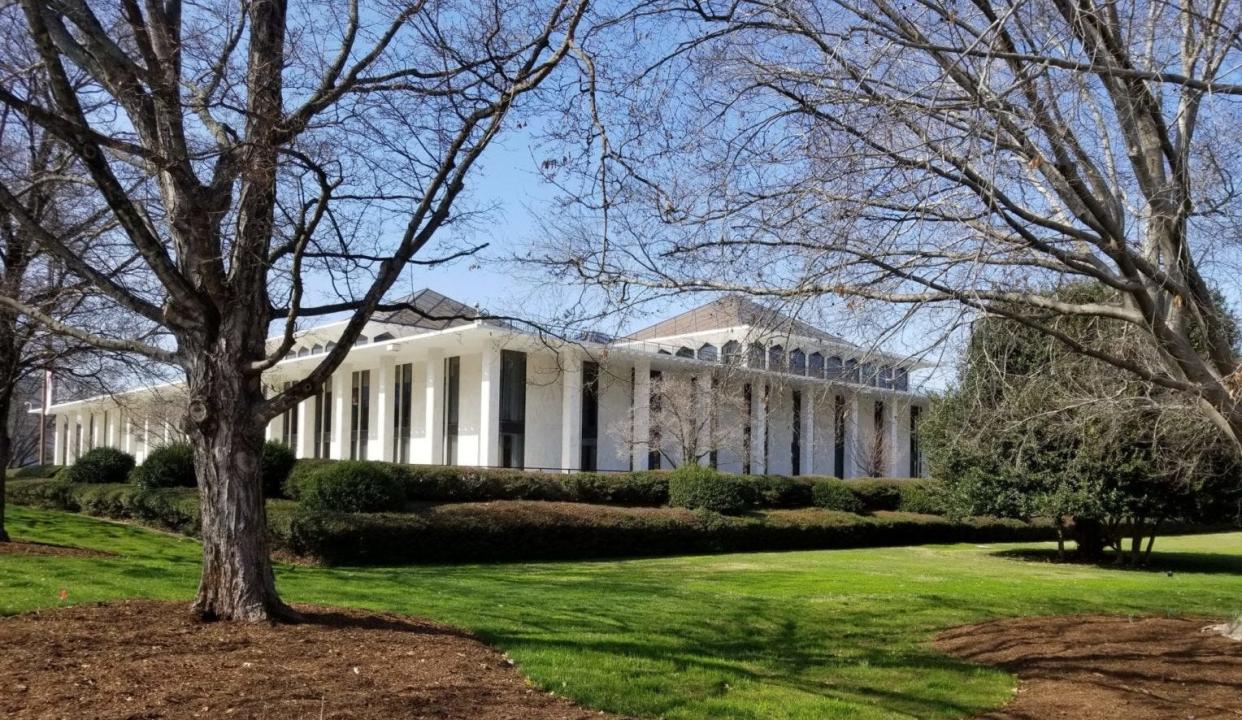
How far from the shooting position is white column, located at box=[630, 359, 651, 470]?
35.3 metres

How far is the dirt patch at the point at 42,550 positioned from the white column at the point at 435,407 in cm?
2373

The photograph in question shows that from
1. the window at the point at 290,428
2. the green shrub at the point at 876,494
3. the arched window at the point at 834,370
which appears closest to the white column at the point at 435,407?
the window at the point at 290,428

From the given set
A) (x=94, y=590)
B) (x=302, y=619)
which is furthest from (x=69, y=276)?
(x=302, y=619)

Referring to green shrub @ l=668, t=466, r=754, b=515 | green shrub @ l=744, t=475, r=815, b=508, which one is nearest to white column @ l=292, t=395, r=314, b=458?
green shrub @ l=668, t=466, r=754, b=515

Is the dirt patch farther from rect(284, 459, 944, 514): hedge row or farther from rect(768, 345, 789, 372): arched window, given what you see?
rect(768, 345, 789, 372): arched window

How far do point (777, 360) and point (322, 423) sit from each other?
1578 inches

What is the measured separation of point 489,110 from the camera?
26.9 ft

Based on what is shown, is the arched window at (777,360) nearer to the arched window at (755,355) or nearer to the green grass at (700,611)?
the arched window at (755,355)

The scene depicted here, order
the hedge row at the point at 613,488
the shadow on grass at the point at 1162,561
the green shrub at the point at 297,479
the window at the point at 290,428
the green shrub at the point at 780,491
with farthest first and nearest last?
1. the window at the point at 290,428
2. the green shrub at the point at 780,491
3. the shadow on grass at the point at 1162,561
4. the green shrub at the point at 297,479
5. the hedge row at the point at 613,488

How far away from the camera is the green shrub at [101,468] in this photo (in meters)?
29.8

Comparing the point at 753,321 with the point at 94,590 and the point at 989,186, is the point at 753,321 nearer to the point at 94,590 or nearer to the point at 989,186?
the point at 989,186

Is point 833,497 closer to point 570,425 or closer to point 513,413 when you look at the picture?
point 570,425

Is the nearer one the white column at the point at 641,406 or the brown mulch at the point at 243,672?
the brown mulch at the point at 243,672

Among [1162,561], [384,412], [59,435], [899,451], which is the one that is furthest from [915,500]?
[59,435]
